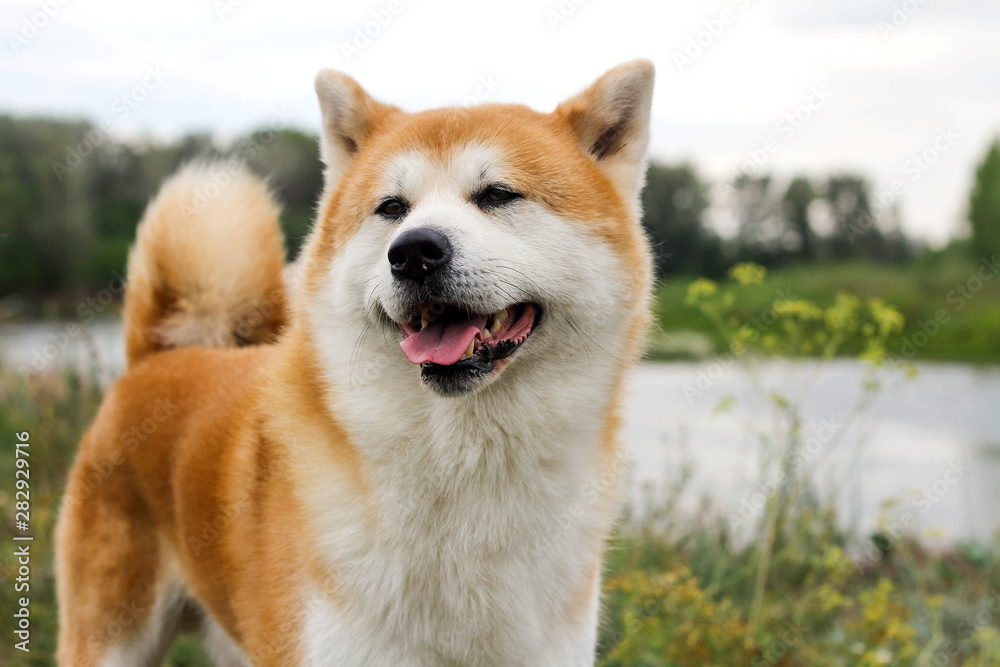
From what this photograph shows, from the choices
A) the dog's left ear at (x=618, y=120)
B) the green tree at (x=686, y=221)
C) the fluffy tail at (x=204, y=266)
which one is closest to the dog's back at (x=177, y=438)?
the fluffy tail at (x=204, y=266)

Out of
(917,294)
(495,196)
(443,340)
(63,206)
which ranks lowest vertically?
(63,206)

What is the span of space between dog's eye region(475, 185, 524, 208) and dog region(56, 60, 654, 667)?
0.01 meters

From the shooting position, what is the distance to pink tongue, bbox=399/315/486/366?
1987mm

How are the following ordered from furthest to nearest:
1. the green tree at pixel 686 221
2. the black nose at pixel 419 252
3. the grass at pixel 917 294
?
the grass at pixel 917 294
the green tree at pixel 686 221
the black nose at pixel 419 252

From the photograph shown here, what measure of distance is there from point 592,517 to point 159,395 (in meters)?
1.75

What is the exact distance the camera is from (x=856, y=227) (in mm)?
6176

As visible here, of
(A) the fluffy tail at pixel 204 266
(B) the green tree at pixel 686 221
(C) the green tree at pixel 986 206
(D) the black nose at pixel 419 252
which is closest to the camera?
(D) the black nose at pixel 419 252

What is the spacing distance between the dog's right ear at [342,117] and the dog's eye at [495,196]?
57 centimetres

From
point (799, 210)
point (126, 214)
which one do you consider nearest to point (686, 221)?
point (799, 210)

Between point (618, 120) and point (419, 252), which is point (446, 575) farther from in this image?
point (618, 120)

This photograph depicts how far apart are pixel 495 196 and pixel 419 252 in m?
0.39

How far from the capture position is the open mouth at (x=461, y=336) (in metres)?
1.97

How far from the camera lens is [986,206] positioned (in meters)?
9.79
